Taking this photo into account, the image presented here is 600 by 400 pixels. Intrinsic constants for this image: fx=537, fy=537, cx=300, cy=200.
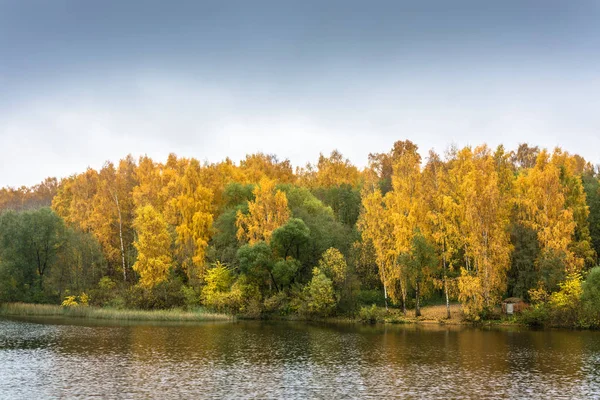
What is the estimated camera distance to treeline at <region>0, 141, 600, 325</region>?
59719mm

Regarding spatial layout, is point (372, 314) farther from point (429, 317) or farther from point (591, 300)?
point (591, 300)

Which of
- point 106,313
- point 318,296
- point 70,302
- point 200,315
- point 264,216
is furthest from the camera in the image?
point 264,216

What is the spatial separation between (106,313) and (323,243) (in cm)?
2892

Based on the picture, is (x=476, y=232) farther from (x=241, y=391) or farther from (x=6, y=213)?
(x=6, y=213)

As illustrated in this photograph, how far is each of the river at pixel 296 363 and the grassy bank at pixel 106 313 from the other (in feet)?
33.2

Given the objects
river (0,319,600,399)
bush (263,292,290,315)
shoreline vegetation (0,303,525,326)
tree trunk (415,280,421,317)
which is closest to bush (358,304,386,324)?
shoreline vegetation (0,303,525,326)

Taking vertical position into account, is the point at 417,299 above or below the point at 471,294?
below

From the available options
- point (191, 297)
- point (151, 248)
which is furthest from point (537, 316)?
point (151, 248)

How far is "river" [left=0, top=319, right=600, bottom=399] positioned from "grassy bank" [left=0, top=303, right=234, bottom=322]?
10.1m

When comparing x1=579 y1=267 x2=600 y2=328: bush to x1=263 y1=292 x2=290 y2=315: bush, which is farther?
x1=263 y1=292 x2=290 y2=315: bush

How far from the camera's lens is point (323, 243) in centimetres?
7100

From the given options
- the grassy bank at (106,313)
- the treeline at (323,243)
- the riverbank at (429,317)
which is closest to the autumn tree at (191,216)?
the treeline at (323,243)

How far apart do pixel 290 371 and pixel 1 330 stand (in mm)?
33876

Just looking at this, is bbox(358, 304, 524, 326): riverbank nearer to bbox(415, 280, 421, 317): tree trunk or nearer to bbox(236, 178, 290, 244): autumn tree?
bbox(415, 280, 421, 317): tree trunk
